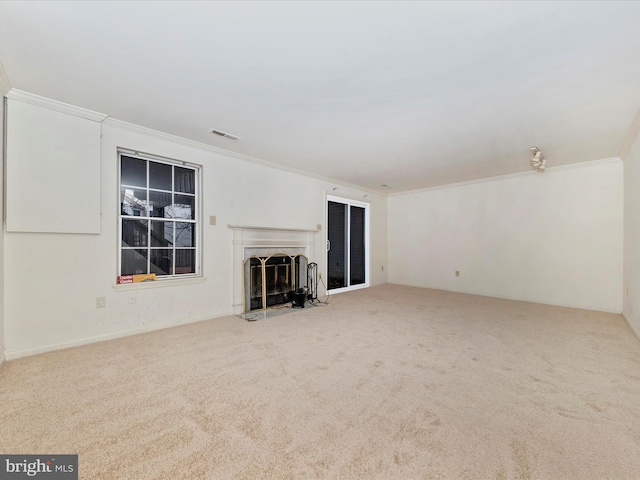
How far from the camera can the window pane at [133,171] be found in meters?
3.40

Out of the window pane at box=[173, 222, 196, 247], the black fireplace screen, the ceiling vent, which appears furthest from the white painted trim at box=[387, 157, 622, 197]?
the window pane at box=[173, 222, 196, 247]

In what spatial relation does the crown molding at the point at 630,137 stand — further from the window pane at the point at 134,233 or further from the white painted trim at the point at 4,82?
the white painted trim at the point at 4,82

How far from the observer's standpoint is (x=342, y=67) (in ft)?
7.19

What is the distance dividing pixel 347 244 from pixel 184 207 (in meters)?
3.76

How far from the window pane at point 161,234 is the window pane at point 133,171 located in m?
0.53

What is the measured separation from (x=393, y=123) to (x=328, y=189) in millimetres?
2844

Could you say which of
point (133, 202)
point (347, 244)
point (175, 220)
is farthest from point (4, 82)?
point (347, 244)

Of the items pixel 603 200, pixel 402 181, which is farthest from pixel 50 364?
pixel 603 200

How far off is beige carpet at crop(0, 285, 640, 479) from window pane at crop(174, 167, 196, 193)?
1.93 m

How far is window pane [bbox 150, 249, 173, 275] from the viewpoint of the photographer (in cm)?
361

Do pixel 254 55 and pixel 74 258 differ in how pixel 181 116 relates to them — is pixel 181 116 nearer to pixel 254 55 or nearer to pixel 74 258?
pixel 254 55

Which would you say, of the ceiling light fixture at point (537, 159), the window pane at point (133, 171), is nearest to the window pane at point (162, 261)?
the window pane at point (133, 171)

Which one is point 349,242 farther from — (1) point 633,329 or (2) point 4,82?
(2) point 4,82

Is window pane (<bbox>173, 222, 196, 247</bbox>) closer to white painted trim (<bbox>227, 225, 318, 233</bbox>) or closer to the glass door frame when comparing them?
white painted trim (<bbox>227, 225, 318, 233</bbox>)
